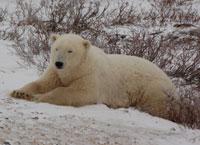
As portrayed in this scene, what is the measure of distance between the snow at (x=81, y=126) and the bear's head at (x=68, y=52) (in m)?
0.44

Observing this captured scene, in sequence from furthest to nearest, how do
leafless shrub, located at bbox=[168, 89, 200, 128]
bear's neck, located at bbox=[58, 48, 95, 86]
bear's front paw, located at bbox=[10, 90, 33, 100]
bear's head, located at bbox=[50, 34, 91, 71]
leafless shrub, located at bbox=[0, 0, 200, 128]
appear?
leafless shrub, located at bbox=[0, 0, 200, 128] < bear's neck, located at bbox=[58, 48, 95, 86] < bear's head, located at bbox=[50, 34, 91, 71] < bear's front paw, located at bbox=[10, 90, 33, 100] < leafless shrub, located at bbox=[168, 89, 200, 128]

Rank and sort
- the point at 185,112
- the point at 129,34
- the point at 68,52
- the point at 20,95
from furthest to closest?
the point at 129,34
the point at 68,52
the point at 20,95
the point at 185,112

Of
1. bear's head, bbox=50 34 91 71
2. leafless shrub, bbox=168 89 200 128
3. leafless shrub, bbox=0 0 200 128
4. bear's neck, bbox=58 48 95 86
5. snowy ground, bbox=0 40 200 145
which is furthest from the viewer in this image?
leafless shrub, bbox=0 0 200 128

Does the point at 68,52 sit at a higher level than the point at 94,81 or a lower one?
higher

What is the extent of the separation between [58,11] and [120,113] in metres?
5.31

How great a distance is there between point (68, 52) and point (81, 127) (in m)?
1.36

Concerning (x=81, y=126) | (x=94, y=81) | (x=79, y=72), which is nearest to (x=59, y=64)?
(x=79, y=72)

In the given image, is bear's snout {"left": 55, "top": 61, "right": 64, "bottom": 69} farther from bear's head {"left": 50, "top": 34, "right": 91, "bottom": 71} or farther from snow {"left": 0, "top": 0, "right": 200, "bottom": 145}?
snow {"left": 0, "top": 0, "right": 200, "bottom": 145}

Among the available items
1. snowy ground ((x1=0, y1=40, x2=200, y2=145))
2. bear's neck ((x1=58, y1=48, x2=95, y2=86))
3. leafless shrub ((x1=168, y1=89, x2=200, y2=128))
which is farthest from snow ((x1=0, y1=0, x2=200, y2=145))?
bear's neck ((x1=58, y1=48, x2=95, y2=86))

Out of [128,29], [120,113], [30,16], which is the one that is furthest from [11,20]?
[120,113]

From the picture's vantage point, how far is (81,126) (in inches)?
169

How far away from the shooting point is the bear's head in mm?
5402

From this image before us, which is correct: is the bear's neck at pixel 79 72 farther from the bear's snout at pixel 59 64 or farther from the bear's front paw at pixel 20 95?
the bear's front paw at pixel 20 95

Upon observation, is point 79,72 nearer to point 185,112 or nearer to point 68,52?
point 68,52
